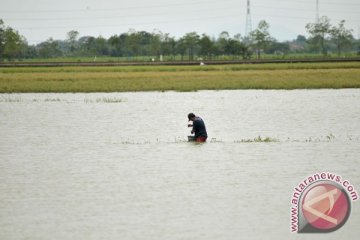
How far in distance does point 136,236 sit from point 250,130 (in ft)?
59.2

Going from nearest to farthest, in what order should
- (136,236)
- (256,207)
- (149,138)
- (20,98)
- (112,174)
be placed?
(136,236) → (256,207) → (112,174) → (149,138) → (20,98)


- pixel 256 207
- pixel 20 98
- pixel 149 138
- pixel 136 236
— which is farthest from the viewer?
pixel 20 98

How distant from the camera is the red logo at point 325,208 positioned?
15.7 metres

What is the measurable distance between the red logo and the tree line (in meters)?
106

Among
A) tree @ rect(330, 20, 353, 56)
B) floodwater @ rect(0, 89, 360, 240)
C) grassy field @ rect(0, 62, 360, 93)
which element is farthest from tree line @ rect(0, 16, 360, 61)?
floodwater @ rect(0, 89, 360, 240)

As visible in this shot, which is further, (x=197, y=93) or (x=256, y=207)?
(x=197, y=93)

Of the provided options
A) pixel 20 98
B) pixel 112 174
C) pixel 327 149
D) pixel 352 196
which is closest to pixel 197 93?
pixel 20 98

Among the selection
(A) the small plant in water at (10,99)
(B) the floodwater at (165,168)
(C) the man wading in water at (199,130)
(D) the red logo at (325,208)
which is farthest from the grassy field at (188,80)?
(D) the red logo at (325,208)

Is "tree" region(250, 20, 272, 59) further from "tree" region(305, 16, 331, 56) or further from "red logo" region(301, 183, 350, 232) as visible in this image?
"red logo" region(301, 183, 350, 232)

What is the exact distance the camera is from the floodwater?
16250 millimetres

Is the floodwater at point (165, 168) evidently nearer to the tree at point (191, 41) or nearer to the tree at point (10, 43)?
the tree at point (10, 43)

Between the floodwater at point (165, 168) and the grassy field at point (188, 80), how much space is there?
15.7m

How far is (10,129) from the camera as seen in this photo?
34656mm

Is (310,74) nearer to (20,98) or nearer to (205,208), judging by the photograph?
(20,98)
